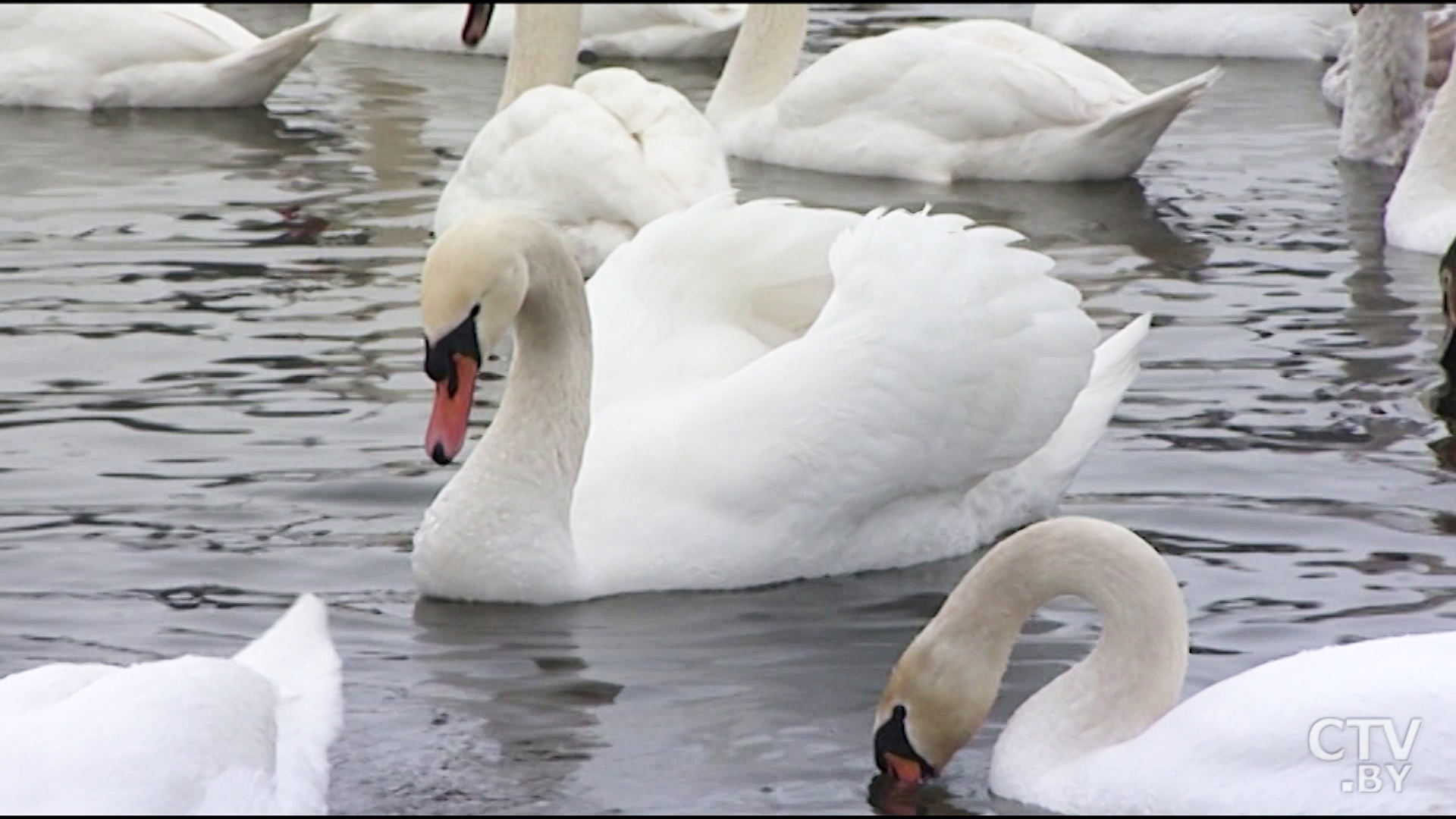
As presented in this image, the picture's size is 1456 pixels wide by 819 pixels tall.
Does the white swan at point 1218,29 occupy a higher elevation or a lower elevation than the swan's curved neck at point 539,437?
lower

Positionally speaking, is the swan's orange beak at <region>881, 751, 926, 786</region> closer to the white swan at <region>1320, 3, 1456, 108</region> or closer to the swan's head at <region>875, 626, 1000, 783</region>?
the swan's head at <region>875, 626, 1000, 783</region>

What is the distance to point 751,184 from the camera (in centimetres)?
1320

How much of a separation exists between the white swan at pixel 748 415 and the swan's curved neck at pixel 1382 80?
6.19 meters

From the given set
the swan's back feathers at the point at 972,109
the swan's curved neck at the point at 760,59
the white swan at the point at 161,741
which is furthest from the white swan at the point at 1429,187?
the white swan at the point at 161,741

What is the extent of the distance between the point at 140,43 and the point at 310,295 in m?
4.66

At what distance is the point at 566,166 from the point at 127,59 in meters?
4.85

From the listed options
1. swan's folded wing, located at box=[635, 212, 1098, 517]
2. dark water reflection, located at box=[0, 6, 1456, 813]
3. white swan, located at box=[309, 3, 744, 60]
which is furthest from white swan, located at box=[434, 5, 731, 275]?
white swan, located at box=[309, 3, 744, 60]

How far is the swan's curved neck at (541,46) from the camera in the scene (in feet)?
41.5

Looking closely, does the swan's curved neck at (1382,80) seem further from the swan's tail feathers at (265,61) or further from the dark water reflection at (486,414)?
the swan's tail feathers at (265,61)

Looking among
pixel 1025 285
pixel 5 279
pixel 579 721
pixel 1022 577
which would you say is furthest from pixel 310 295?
pixel 1022 577

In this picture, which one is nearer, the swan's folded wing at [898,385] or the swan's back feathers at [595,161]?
the swan's folded wing at [898,385]

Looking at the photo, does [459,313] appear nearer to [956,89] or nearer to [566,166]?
[566,166]

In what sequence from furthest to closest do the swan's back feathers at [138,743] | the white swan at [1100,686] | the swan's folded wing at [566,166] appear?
1. the swan's folded wing at [566,166]
2. the white swan at [1100,686]
3. the swan's back feathers at [138,743]

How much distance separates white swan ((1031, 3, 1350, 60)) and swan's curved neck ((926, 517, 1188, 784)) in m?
11.7
